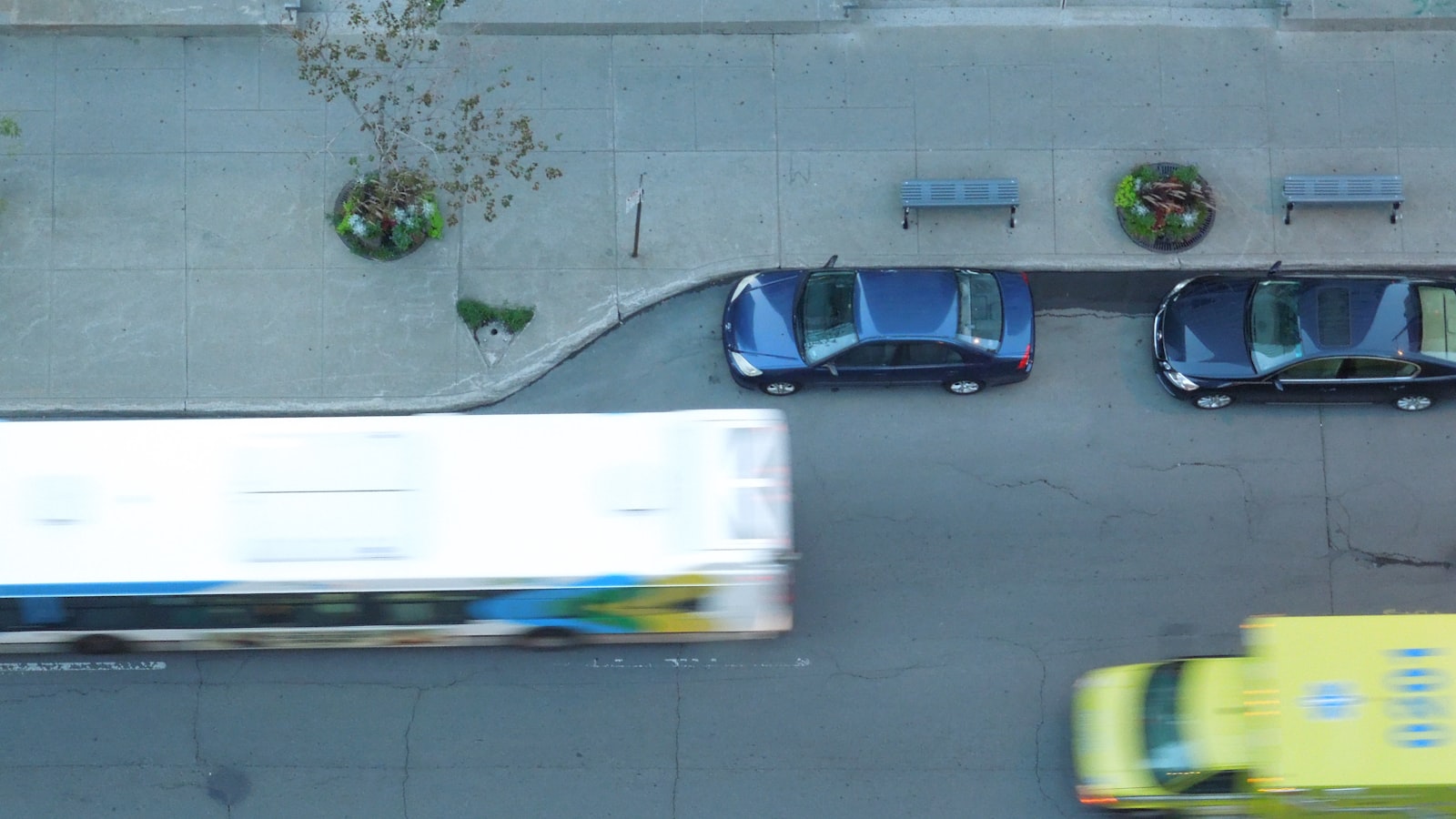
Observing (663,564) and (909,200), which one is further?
(909,200)

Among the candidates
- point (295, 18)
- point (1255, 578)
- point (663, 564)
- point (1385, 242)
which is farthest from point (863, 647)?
point (295, 18)

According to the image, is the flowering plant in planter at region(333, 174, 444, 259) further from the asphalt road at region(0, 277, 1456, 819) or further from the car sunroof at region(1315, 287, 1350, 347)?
the car sunroof at region(1315, 287, 1350, 347)

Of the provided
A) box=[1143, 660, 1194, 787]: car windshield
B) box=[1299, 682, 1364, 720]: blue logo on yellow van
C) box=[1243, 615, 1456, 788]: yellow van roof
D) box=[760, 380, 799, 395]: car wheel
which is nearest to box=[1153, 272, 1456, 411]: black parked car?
box=[1143, 660, 1194, 787]: car windshield

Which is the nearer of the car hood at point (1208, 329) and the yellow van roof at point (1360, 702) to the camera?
the yellow van roof at point (1360, 702)

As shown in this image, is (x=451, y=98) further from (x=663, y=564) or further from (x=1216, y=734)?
(x=1216, y=734)

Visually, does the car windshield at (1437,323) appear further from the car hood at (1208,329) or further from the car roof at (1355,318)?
the car hood at (1208,329)

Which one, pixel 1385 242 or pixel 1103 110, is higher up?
pixel 1103 110

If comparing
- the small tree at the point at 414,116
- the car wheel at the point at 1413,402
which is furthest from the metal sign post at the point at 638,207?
the car wheel at the point at 1413,402
